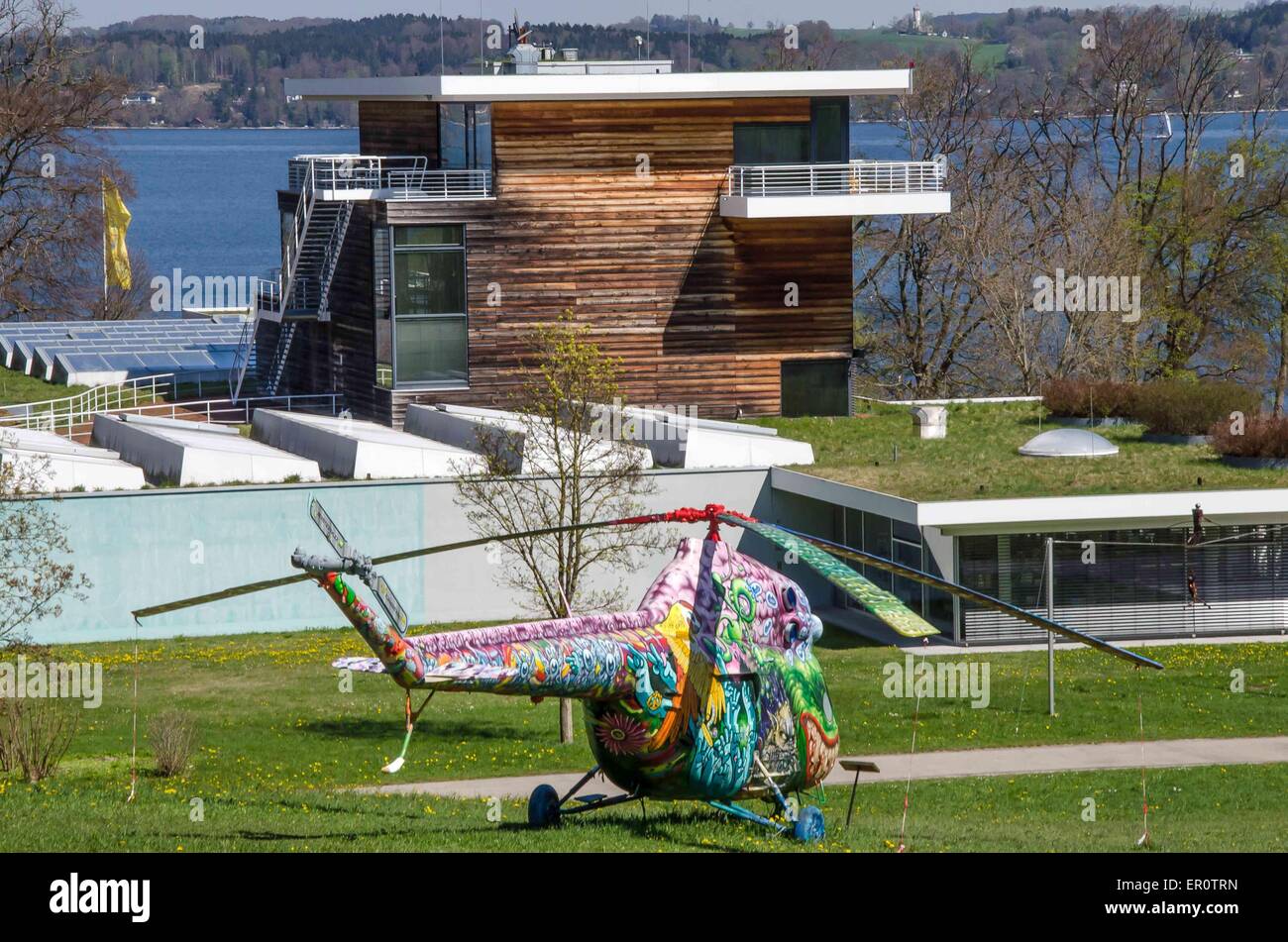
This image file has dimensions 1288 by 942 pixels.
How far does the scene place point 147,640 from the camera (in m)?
36.1

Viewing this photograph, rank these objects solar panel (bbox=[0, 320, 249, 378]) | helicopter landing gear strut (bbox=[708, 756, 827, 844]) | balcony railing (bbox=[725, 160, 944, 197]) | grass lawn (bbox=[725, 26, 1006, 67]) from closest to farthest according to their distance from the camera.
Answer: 1. helicopter landing gear strut (bbox=[708, 756, 827, 844])
2. balcony railing (bbox=[725, 160, 944, 197])
3. solar panel (bbox=[0, 320, 249, 378])
4. grass lawn (bbox=[725, 26, 1006, 67])

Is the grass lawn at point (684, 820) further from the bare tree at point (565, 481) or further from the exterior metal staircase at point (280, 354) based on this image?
the exterior metal staircase at point (280, 354)

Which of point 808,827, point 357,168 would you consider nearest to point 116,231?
point 357,168

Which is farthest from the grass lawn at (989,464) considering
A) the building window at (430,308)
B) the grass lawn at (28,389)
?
the grass lawn at (28,389)

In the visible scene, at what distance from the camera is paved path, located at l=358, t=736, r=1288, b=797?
2489cm

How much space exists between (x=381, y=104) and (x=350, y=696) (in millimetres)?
23425

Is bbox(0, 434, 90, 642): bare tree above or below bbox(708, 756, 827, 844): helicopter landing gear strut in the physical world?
above

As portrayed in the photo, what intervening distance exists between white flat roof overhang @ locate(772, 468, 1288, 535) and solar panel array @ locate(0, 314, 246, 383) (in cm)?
2325

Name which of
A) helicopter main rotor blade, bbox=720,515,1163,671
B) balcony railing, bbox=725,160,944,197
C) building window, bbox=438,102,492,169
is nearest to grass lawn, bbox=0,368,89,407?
building window, bbox=438,102,492,169

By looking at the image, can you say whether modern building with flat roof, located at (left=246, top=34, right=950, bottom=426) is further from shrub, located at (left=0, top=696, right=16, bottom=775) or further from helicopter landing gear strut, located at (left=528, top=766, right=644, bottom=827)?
helicopter landing gear strut, located at (left=528, top=766, right=644, bottom=827)

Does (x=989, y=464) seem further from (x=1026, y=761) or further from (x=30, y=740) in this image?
(x=30, y=740)

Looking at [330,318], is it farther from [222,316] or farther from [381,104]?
[222,316]

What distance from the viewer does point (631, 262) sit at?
46.6 m

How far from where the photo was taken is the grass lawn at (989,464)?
37031 millimetres
